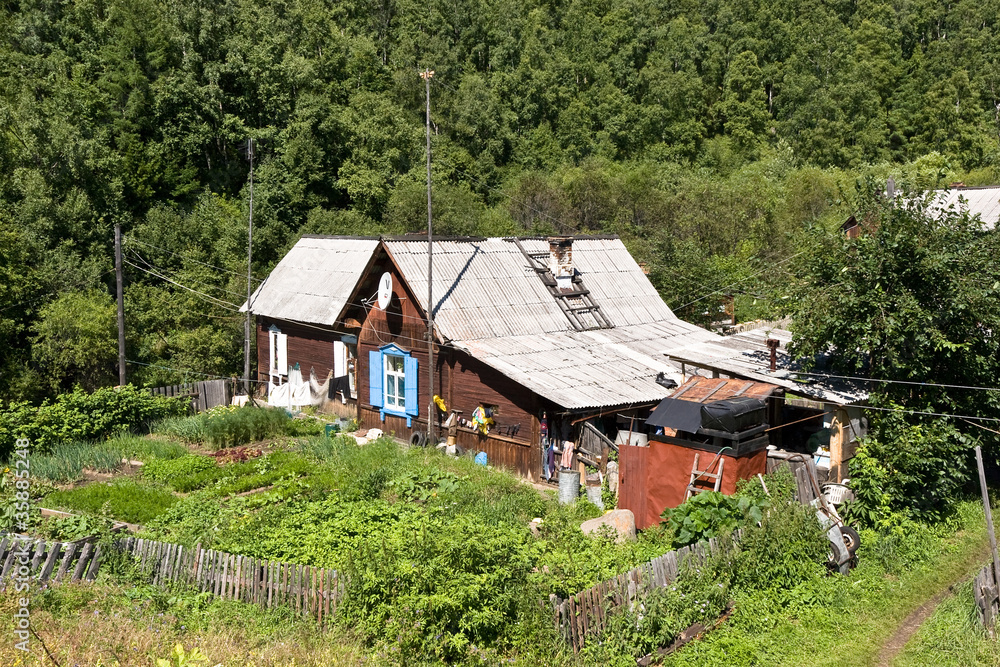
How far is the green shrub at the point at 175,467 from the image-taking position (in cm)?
1740

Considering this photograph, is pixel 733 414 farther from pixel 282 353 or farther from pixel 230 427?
pixel 282 353

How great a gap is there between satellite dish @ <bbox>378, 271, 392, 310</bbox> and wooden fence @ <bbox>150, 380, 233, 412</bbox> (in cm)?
816

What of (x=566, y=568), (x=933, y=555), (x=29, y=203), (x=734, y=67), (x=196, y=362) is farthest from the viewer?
(x=734, y=67)

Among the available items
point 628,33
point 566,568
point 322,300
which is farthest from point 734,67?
point 566,568

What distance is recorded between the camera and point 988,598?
10555 mm

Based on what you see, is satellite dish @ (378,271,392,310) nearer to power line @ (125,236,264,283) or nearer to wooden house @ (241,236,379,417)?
wooden house @ (241,236,379,417)

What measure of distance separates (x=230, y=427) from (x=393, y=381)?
171 inches

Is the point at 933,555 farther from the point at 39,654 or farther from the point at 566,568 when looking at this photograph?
the point at 39,654

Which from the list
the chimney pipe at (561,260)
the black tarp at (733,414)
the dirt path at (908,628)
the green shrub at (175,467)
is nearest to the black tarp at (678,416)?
the black tarp at (733,414)

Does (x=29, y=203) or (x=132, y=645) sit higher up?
(x=29, y=203)

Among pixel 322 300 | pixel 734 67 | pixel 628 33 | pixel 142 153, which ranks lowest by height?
pixel 322 300

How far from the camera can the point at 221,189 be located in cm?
4684

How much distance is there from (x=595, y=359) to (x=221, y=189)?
110 ft

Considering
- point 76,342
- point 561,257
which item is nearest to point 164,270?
point 76,342
